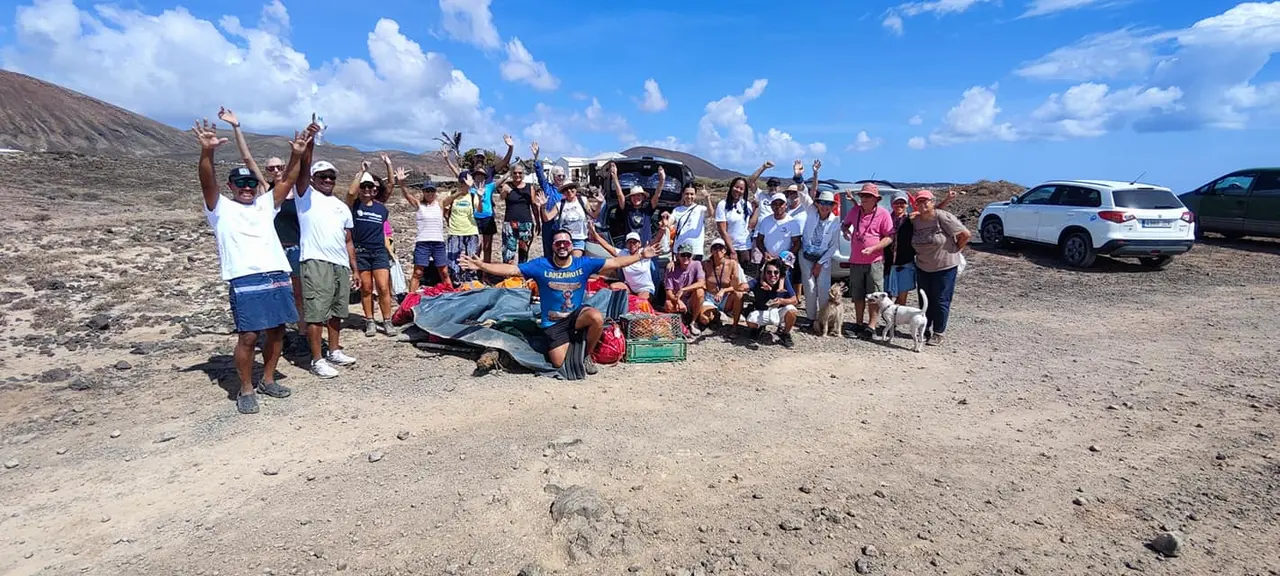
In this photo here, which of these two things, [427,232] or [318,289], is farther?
[427,232]

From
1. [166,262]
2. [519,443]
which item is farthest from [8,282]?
[519,443]

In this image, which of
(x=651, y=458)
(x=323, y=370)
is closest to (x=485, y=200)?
(x=323, y=370)

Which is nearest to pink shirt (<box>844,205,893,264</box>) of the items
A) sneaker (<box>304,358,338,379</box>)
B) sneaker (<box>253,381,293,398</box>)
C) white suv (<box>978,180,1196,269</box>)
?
sneaker (<box>304,358,338,379</box>)

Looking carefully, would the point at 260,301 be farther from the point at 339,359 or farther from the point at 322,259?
the point at 339,359

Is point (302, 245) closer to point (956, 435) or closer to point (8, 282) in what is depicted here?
point (956, 435)

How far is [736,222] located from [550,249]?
2324 millimetres

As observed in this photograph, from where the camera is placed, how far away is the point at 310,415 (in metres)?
4.83

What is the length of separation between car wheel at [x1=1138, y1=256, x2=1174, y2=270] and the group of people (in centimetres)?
760

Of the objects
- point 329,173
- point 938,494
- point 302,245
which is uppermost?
point 329,173

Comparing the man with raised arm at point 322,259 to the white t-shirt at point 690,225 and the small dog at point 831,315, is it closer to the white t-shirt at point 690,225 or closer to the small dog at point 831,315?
the white t-shirt at point 690,225

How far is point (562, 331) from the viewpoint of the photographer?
19.4 feet

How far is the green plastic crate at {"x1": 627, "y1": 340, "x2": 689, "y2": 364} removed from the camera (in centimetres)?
630

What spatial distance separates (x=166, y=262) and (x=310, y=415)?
25.1 feet

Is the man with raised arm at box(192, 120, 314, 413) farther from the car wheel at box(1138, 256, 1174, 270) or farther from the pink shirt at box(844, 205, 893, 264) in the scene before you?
the car wheel at box(1138, 256, 1174, 270)
